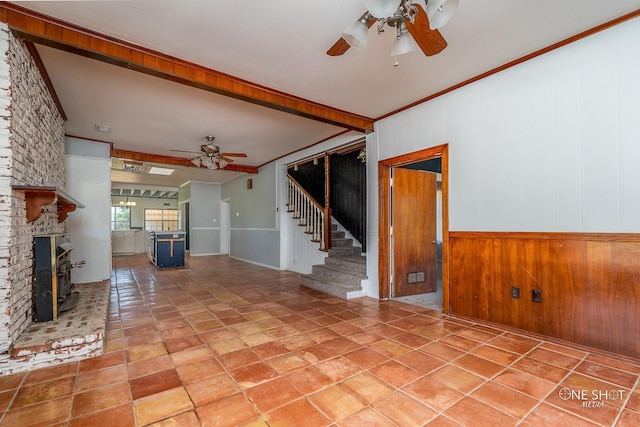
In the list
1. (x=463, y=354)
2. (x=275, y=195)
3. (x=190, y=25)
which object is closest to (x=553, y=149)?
(x=463, y=354)

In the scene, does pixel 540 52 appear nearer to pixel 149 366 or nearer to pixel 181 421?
pixel 181 421

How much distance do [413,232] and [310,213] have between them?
242cm

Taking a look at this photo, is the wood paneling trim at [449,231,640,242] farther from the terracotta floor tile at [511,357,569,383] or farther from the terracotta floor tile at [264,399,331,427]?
the terracotta floor tile at [264,399,331,427]

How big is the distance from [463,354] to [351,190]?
4.62 metres

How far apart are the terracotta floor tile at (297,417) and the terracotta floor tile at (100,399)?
97 cm

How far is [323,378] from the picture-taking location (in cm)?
214

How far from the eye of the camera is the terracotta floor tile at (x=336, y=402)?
1761mm

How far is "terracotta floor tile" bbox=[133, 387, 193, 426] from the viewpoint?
5.63 feet

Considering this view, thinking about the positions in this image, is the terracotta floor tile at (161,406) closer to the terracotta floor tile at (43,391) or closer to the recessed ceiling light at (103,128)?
the terracotta floor tile at (43,391)

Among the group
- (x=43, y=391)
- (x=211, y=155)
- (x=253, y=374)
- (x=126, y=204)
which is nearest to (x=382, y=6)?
(x=253, y=374)

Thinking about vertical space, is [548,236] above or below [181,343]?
above

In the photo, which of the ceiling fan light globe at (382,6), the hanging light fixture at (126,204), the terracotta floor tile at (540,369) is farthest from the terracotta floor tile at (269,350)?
the hanging light fixture at (126,204)

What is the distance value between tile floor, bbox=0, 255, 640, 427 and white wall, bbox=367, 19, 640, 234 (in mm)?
1221

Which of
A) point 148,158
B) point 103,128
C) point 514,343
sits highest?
point 103,128
